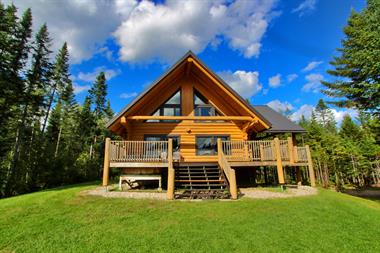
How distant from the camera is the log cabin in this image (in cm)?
1103

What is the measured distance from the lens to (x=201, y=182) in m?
10.9

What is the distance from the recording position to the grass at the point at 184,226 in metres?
4.77

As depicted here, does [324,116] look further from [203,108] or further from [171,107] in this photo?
[171,107]

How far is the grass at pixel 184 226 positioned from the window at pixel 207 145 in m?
6.10

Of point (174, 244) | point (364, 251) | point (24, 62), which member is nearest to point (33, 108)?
point (24, 62)

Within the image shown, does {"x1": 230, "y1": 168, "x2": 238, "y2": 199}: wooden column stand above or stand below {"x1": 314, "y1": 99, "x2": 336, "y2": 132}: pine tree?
below

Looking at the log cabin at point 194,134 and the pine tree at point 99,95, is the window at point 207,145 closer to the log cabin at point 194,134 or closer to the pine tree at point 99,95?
the log cabin at point 194,134

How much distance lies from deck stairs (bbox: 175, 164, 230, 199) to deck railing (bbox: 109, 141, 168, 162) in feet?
4.58

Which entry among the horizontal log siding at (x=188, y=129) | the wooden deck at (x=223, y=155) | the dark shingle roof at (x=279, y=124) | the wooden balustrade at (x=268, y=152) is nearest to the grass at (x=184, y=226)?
the wooden deck at (x=223, y=155)

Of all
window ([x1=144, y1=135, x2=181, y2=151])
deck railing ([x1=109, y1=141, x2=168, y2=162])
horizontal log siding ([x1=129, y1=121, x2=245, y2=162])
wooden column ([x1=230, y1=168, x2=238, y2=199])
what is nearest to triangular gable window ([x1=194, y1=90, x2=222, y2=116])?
horizontal log siding ([x1=129, y1=121, x2=245, y2=162])

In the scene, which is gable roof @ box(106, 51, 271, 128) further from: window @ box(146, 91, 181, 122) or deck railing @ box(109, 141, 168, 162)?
window @ box(146, 91, 181, 122)

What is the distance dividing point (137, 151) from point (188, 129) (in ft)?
13.2

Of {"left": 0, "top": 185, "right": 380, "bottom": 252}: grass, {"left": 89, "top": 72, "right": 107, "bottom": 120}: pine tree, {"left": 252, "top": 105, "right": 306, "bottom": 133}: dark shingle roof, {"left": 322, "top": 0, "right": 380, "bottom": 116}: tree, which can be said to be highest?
{"left": 89, "top": 72, "right": 107, "bottom": 120}: pine tree

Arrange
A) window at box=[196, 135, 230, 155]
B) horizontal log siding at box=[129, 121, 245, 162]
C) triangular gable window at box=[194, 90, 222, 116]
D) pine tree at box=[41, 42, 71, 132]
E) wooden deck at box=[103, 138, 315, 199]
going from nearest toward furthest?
wooden deck at box=[103, 138, 315, 199]
horizontal log siding at box=[129, 121, 245, 162]
window at box=[196, 135, 230, 155]
triangular gable window at box=[194, 90, 222, 116]
pine tree at box=[41, 42, 71, 132]
